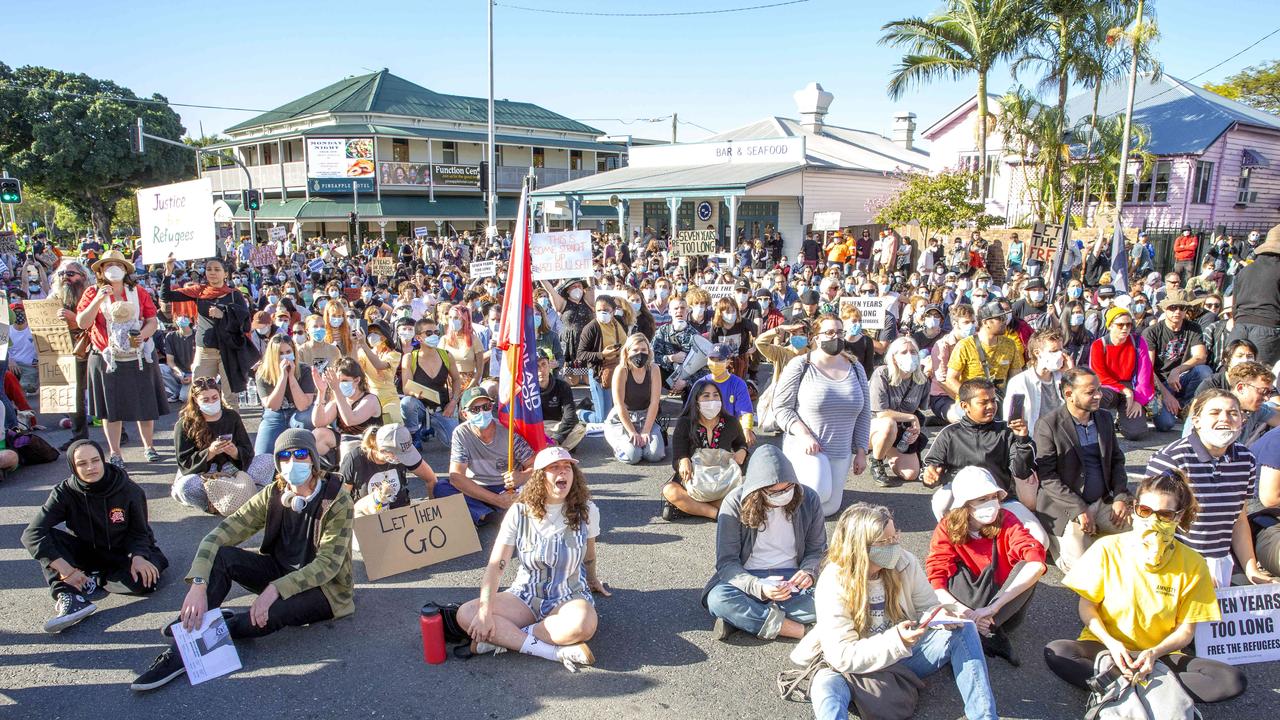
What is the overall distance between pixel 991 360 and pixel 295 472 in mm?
6664

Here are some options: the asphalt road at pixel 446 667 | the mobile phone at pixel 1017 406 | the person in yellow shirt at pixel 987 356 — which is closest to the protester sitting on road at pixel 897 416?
the person in yellow shirt at pixel 987 356

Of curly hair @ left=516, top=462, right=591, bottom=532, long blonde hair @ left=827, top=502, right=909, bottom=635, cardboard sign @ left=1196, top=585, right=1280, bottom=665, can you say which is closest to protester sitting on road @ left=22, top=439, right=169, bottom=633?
curly hair @ left=516, top=462, right=591, bottom=532

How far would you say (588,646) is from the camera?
15.1ft

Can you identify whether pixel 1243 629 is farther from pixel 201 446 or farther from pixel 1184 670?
pixel 201 446

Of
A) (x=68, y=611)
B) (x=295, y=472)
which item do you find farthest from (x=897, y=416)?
(x=68, y=611)

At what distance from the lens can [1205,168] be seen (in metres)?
26.3

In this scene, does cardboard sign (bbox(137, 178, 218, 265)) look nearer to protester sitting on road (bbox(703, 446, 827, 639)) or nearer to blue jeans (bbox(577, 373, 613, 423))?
blue jeans (bbox(577, 373, 613, 423))

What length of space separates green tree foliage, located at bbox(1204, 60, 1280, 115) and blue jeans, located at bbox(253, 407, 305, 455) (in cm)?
4492

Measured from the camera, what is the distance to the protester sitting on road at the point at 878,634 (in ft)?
12.3

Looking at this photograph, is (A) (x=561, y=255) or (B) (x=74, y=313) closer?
(B) (x=74, y=313)

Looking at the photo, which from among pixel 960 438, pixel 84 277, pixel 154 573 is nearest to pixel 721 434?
pixel 960 438

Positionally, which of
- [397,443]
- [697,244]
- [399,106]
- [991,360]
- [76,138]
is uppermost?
[399,106]

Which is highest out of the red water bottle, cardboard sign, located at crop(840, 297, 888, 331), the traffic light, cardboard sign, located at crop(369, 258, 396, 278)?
the traffic light

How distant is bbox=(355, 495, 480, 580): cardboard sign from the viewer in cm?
560
